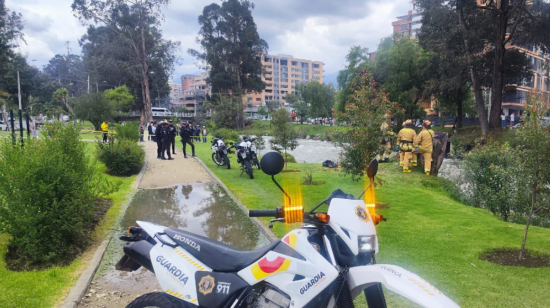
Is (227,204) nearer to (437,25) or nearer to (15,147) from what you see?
(15,147)

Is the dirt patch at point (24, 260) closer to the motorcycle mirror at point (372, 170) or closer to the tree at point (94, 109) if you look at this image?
the motorcycle mirror at point (372, 170)

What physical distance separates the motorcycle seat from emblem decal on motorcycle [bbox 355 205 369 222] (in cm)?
59

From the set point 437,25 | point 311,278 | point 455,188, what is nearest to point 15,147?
point 311,278

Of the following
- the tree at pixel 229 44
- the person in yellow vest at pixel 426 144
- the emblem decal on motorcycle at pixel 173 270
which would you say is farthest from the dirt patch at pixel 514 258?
the tree at pixel 229 44

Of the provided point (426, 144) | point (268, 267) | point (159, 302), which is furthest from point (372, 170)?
point (426, 144)

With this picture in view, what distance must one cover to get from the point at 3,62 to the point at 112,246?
153ft

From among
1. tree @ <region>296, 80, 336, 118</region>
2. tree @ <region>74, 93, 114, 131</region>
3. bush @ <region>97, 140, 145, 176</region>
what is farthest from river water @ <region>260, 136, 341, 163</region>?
tree @ <region>296, 80, 336, 118</region>

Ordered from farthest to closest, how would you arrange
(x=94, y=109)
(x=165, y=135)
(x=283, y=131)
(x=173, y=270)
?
1. (x=94, y=109)
2. (x=165, y=135)
3. (x=283, y=131)
4. (x=173, y=270)

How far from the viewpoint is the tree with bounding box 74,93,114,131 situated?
3416 cm

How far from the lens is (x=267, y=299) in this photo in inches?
101

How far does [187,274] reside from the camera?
9.70ft

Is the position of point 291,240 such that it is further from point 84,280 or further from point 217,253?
point 84,280

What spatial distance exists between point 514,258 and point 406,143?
7.75 m

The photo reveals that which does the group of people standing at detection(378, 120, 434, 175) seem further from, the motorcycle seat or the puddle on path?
the motorcycle seat
